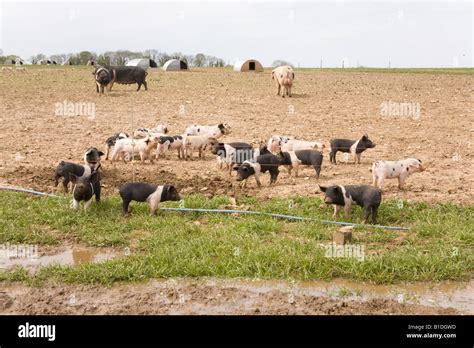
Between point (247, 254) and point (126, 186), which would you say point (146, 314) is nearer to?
point (247, 254)

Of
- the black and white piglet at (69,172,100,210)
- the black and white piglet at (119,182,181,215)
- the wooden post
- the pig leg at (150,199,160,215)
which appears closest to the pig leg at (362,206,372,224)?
the wooden post

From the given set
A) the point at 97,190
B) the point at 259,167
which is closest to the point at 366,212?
the point at 259,167

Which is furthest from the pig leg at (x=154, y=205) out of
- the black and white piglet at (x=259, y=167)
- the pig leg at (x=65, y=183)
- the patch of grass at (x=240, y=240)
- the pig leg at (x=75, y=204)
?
the black and white piglet at (x=259, y=167)

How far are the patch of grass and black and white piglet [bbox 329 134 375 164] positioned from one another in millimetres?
2785

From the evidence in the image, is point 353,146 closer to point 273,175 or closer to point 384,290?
point 273,175

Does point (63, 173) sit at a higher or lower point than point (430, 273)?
higher

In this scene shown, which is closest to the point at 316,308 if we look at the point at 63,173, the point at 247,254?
the point at 247,254

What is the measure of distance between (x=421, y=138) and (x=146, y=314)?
10.6 meters

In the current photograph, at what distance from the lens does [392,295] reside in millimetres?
5801

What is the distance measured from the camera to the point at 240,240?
23.5ft

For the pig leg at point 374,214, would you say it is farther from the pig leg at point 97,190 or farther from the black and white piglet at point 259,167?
the pig leg at point 97,190

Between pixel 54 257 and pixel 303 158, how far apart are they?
5300mm
